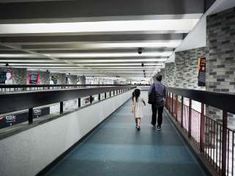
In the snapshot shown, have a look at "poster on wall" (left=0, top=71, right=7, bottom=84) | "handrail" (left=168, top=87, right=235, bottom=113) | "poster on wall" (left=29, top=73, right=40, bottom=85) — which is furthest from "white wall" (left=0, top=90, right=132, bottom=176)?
"poster on wall" (left=29, top=73, right=40, bottom=85)

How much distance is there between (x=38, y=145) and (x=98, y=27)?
5.63 metres

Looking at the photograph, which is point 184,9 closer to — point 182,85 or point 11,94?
point 11,94

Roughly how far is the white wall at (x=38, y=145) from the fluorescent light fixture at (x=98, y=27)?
336 centimetres

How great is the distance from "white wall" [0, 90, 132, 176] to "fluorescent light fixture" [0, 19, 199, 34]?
3.36 meters

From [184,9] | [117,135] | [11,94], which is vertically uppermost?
[184,9]

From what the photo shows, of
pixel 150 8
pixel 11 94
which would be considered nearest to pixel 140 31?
pixel 150 8

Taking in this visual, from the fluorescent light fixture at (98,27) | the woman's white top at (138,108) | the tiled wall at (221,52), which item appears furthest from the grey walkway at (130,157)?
the fluorescent light fixture at (98,27)

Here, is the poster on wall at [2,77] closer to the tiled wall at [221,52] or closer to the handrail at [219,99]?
the tiled wall at [221,52]

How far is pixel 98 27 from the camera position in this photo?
8461 millimetres

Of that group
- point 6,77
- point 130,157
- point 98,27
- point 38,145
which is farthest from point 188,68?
point 6,77

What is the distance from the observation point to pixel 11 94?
2781mm

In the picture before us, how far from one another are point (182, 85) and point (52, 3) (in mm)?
10343

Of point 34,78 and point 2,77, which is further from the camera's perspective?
point 34,78

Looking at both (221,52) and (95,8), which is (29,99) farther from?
(221,52)
